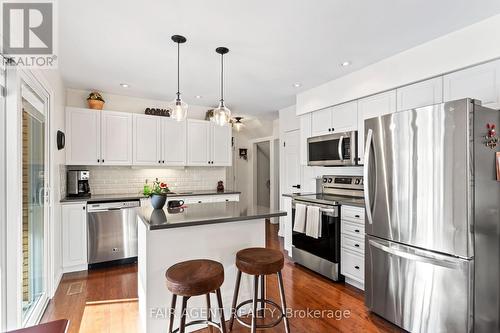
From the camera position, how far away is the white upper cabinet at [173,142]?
431cm

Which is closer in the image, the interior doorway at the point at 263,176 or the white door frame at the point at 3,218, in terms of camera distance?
the white door frame at the point at 3,218

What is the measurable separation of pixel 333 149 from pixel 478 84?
1.56 metres

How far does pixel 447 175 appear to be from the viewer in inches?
72.3

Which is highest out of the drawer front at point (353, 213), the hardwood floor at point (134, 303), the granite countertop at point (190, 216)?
the granite countertop at point (190, 216)

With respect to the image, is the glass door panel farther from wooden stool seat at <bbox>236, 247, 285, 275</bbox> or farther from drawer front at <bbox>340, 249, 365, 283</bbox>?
drawer front at <bbox>340, 249, 365, 283</bbox>

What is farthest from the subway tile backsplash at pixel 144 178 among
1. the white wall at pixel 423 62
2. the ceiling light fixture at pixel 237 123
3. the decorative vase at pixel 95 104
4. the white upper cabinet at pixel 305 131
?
the white wall at pixel 423 62

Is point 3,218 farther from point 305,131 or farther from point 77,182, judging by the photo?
point 305,131

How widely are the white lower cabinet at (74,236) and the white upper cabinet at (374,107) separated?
3.56 metres

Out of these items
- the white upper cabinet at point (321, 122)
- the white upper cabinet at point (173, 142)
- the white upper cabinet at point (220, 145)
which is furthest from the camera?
the white upper cabinet at point (220, 145)

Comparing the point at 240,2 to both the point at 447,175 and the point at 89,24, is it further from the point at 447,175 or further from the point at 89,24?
the point at 447,175

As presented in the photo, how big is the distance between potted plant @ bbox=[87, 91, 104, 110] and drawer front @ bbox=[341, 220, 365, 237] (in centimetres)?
371

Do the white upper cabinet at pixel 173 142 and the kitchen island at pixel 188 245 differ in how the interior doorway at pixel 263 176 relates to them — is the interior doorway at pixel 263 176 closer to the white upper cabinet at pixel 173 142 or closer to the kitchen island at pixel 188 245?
the white upper cabinet at pixel 173 142

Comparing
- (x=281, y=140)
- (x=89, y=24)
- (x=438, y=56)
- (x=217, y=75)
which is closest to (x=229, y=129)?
(x=281, y=140)

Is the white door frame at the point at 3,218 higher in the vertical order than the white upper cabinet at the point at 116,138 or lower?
lower
